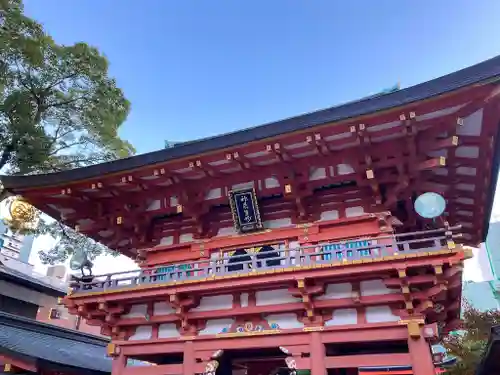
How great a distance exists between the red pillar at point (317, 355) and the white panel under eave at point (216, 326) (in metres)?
1.87

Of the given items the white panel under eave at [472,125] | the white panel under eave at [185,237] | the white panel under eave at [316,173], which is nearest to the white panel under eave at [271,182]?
the white panel under eave at [316,173]

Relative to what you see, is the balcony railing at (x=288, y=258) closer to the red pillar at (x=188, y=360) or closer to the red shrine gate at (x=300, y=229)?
the red shrine gate at (x=300, y=229)

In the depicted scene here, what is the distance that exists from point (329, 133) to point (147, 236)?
574 centimetres

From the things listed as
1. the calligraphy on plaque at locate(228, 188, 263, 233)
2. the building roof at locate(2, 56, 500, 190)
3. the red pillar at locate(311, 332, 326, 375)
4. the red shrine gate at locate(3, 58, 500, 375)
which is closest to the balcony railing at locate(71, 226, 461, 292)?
the red shrine gate at locate(3, 58, 500, 375)

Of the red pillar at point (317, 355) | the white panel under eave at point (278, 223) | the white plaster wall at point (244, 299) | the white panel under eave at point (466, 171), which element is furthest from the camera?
the white panel under eave at point (278, 223)

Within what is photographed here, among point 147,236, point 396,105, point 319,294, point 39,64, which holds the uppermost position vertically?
point 39,64

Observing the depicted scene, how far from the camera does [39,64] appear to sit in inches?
560

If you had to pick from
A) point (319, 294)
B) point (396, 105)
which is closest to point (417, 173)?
point (396, 105)

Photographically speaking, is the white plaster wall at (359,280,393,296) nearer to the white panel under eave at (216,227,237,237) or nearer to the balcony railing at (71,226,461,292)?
the balcony railing at (71,226,461,292)

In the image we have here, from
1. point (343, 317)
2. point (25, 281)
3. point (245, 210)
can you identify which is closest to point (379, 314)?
point (343, 317)

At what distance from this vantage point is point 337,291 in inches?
293

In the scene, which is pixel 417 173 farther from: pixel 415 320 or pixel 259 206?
pixel 259 206

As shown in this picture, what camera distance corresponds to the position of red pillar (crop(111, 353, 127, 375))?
8.58m

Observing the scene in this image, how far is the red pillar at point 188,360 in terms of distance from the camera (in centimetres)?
783
